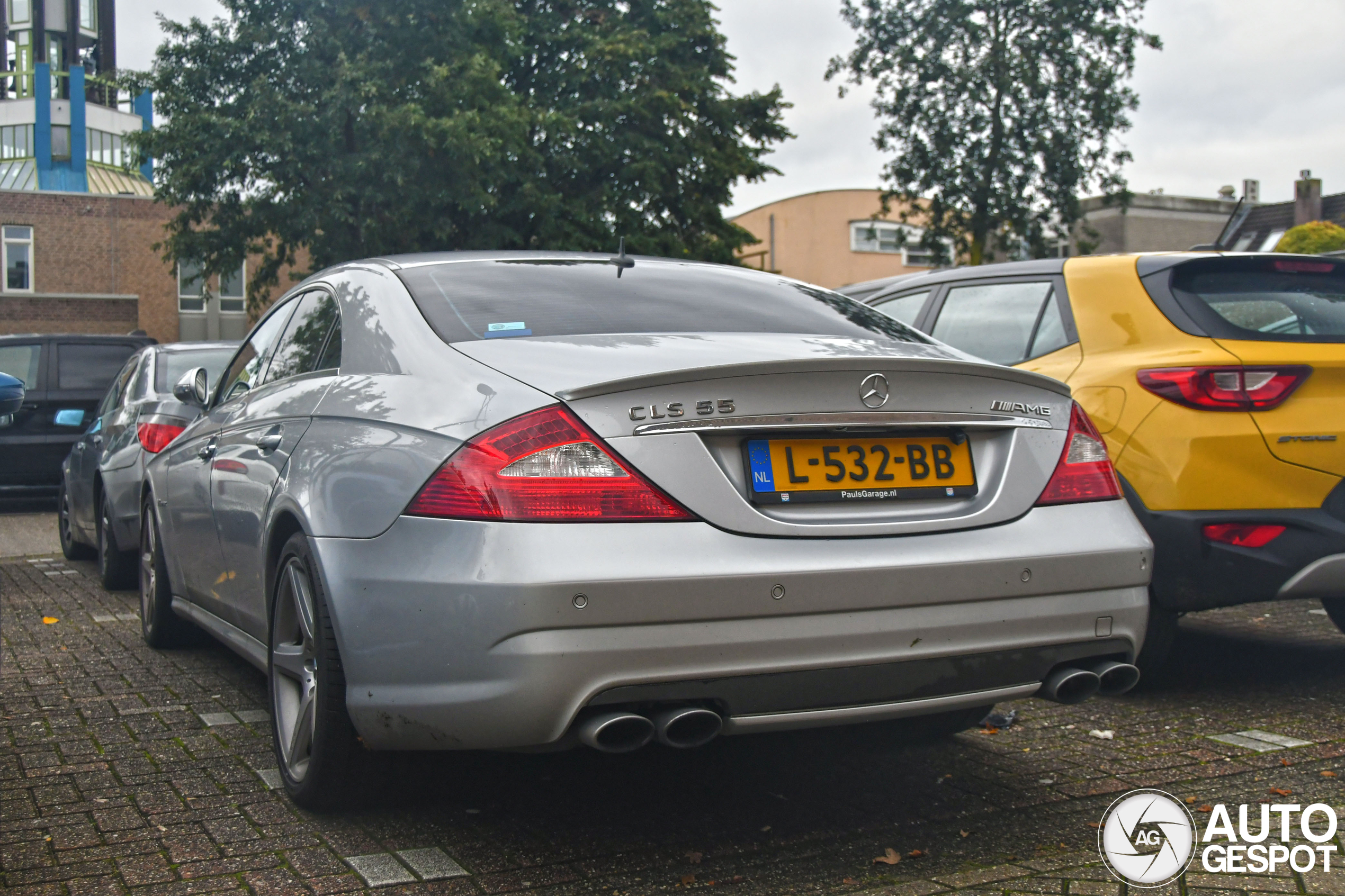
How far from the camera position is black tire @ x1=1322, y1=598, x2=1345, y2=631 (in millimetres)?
5719

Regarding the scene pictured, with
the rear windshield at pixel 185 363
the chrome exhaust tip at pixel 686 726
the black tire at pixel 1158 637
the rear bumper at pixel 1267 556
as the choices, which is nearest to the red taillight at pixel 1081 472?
the chrome exhaust tip at pixel 686 726

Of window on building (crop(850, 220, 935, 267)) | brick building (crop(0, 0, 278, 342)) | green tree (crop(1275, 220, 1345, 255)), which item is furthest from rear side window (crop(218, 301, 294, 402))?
window on building (crop(850, 220, 935, 267))

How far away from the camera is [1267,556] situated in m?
4.45

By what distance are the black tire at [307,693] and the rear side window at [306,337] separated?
721 mm

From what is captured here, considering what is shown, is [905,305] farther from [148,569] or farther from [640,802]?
[148,569]

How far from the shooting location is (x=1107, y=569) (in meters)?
3.16

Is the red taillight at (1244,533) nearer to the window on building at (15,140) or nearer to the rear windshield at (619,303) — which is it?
the rear windshield at (619,303)

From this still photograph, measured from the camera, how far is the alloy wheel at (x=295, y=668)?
3.32 metres

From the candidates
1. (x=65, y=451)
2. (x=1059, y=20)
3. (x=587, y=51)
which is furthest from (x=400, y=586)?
(x=1059, y=20)

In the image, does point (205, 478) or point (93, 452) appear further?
point (93, 452)

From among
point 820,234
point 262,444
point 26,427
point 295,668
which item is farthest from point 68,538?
point 820,234

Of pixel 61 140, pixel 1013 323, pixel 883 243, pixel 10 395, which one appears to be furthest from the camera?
pixel 61 140

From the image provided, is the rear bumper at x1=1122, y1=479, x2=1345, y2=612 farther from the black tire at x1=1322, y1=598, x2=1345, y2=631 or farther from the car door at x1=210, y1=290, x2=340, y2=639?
the car door at x1=210, y1=290, x2=340, y2=639

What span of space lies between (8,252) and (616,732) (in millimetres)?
45006
